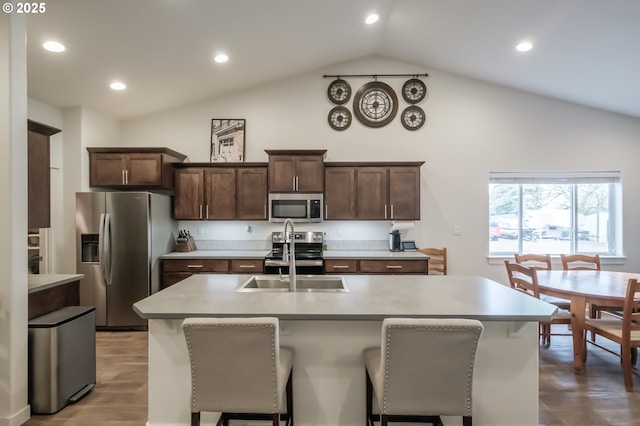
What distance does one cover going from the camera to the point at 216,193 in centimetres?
455

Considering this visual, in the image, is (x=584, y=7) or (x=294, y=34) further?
(x=294, y=34)

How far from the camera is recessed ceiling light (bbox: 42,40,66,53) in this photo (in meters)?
3.03

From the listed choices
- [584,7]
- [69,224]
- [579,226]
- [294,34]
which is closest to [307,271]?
[294,34]

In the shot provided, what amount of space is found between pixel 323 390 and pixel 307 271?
90.6 inches

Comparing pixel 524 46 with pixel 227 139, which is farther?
pixel 227 139

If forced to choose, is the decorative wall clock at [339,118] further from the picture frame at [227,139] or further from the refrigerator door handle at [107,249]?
the refrigerator door handle at [107,249]

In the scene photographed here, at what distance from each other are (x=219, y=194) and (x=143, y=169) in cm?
100

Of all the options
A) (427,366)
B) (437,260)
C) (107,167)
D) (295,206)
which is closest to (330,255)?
(295,206)

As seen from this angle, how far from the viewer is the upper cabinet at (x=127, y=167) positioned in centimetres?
429

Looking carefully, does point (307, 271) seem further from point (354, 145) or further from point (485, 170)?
point (485, 170)

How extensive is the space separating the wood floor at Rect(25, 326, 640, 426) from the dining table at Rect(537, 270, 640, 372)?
0.20 metres

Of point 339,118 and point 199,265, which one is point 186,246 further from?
point 339,118

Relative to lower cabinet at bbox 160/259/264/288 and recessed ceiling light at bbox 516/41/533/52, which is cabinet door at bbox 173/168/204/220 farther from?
recessed ceiling light at bbox 516/41/533/52

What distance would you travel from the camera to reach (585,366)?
3.00 meters
